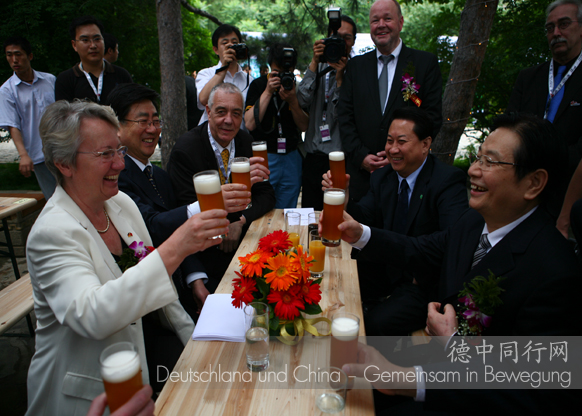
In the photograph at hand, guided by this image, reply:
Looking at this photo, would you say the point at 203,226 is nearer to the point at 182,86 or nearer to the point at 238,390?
the point at 238,390

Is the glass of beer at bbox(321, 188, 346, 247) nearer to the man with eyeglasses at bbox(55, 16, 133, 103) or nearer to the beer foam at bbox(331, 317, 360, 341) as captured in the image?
the beer foam at bbox(331, 317, 360, 341)

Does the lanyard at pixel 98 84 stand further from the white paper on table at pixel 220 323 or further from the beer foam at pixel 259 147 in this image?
the white paper on table at pixel 220 323

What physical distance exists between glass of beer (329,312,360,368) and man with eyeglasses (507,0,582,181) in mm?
2992

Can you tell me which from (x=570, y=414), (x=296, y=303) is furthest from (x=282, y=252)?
(x=570, y=414)

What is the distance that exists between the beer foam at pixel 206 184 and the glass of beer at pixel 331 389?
3.31 ft

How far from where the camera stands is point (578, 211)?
1.82 meters

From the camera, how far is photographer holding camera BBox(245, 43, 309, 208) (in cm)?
439

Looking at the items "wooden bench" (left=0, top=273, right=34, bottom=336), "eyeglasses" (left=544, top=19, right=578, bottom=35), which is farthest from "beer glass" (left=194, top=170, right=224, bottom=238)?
"eyeglasses" (left=544, top=19, right=578, bottom=35)

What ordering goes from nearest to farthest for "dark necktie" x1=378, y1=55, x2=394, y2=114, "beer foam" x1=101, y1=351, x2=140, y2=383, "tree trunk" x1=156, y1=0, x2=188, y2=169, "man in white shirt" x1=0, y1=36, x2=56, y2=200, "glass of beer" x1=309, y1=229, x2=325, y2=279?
"beer foam" x1=101, y1=351, x2=140, y2=383 → "glass of beer" x1=309, y1=229, x2=325, y2=279 → "dark necktie" x1=378, y1=55, x2=394, y2=114 → "man in white shirt" x1=0, y1=36, x2=56, y2=200 → "tree trunk" x1=156, y1=0, x2=188, y2=169

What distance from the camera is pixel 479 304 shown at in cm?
174

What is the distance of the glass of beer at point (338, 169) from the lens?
Answer: 2887mm

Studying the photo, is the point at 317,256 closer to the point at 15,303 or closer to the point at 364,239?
the point at 364,239

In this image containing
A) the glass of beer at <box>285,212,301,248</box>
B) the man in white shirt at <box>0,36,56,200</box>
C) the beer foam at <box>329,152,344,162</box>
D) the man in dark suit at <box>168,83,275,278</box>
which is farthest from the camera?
the man in white shirt at <box>0,36,56,200</box>

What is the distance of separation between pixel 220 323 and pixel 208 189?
2.17 ft
